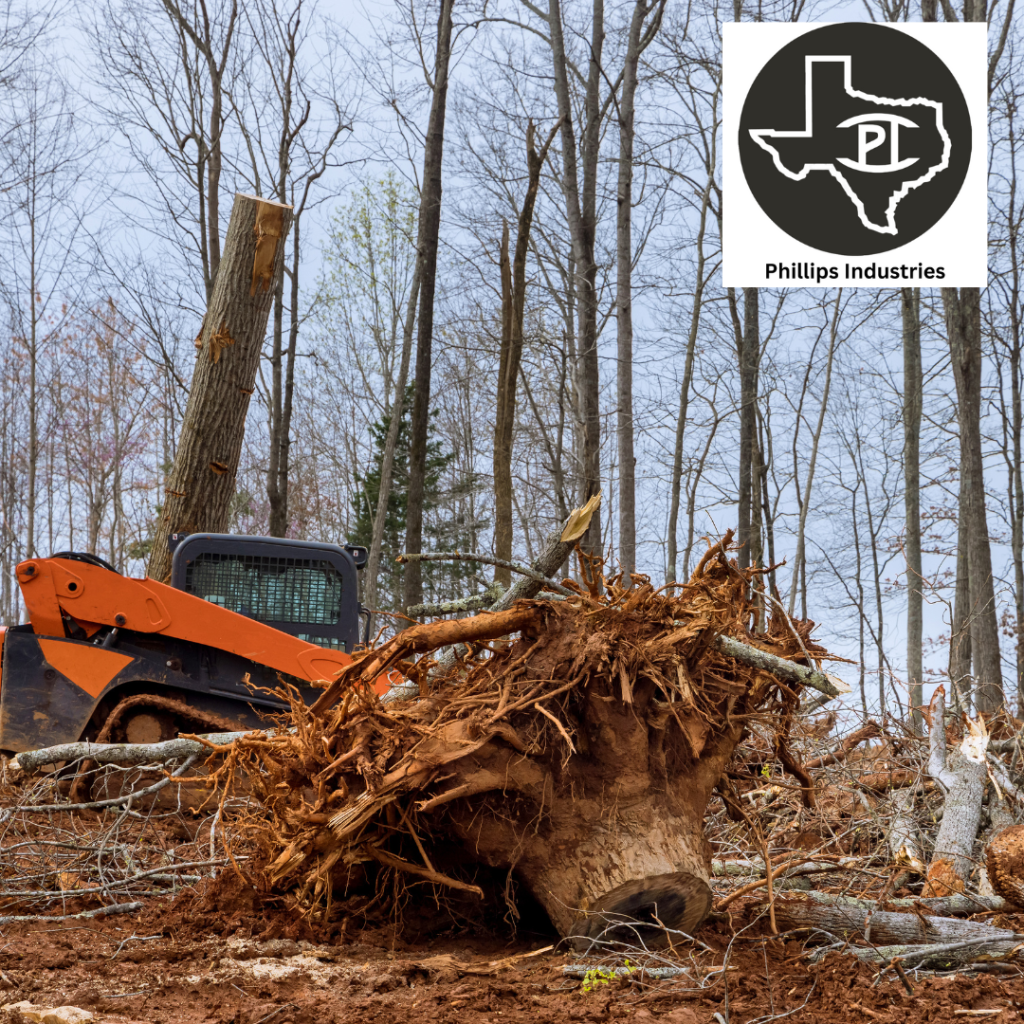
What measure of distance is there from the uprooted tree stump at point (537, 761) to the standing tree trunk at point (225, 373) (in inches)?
249

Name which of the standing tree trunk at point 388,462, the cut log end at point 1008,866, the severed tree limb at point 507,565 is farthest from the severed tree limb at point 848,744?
the standing tree trunk at point 388,462

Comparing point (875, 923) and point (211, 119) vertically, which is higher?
point (211, 119)

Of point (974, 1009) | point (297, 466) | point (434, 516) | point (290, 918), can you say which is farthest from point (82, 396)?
point (974, 1009)

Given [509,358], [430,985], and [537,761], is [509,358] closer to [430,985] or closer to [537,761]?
[537,761]

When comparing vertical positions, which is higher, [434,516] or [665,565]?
[434,516]

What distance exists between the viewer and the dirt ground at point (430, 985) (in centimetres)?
302

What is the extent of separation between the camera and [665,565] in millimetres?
16391

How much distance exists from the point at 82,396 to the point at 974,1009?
2501 cm

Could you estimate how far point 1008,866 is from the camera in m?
4.12

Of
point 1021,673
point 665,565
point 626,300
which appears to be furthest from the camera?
point 665,565

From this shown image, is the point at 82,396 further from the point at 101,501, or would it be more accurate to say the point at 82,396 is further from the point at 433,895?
the point at 433,895

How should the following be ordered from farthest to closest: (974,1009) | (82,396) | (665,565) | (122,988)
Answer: (82,396) → (665,565) → (122,988) → (974,1009)

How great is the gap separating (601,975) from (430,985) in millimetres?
573

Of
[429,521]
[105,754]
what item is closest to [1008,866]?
[105,754]
